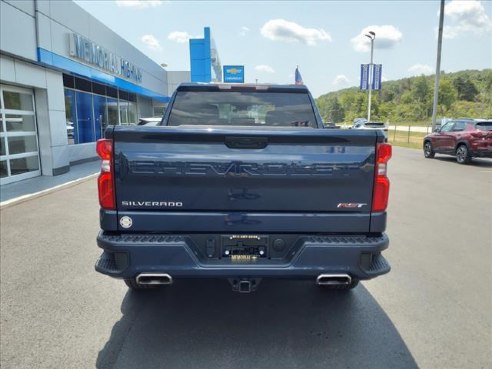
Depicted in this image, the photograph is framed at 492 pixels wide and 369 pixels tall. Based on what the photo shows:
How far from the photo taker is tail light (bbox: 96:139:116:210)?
283 centimetres

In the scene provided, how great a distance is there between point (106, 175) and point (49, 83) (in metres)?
11.2

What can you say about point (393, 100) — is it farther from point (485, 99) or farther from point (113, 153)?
point (113, 153)

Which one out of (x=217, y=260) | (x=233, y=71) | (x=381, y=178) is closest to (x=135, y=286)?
(x=217, y=260)

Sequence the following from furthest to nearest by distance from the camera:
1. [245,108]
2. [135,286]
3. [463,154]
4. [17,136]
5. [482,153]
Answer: [463,154] → [482,153] → [17,136] → [245,108] → [135,286]

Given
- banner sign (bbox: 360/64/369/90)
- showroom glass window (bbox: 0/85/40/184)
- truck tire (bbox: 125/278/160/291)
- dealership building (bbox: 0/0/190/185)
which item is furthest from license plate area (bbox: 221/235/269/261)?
banner sign (bbox: 360/64/369/90)

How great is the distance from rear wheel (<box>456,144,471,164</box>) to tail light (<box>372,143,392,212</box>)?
14.7 metres

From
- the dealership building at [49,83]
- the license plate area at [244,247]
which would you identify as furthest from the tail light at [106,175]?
the dealership building at [49,83]

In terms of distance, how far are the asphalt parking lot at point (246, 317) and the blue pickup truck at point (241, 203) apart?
58 centimetres

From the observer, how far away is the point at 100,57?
54.6ft

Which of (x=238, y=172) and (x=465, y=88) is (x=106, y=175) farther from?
(x=465, y=88)

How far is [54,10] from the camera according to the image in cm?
1238

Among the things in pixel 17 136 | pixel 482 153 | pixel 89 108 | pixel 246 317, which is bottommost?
pixel 246 317

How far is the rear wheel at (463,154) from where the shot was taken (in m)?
15.6

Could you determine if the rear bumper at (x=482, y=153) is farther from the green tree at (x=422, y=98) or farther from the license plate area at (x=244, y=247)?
the green tree at (x=422, y=98)
